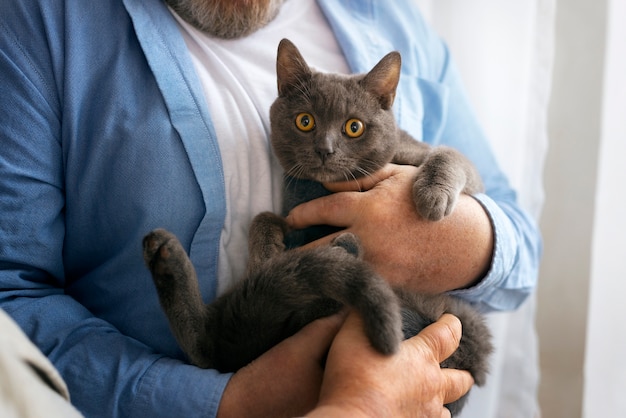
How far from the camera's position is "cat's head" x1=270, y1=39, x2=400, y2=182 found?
1186 mm

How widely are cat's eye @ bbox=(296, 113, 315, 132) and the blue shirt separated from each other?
0.18 m

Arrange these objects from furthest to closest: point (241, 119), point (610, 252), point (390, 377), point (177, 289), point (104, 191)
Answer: point (610, 252)
point (241, 119)
point (104, 191)
point (177, 289)
point (390, 377)

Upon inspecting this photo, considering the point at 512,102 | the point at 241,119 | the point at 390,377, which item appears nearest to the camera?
the point at 390,377

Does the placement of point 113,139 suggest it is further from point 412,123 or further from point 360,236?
point 412,123

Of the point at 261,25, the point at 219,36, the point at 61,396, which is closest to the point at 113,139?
the point at 219,36

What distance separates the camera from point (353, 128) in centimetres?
121

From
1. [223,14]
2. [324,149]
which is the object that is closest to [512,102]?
[324,149]

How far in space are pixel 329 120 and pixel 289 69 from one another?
0.14 m

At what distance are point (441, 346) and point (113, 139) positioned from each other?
0.73 metres

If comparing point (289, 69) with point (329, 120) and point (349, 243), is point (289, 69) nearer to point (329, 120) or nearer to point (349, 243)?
point (329, 120)

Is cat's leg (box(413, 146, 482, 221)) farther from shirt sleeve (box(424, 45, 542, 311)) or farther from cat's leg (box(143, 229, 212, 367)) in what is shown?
cat's leg (box(143, 229, 212, 367))

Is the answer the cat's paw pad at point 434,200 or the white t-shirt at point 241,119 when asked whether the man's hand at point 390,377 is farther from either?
the white t-shirt at point 241,119

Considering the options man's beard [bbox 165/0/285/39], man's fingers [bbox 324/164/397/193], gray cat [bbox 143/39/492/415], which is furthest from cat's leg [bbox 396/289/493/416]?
man's beard [bbox 165/0/285/39]

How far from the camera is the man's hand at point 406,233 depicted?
1.14 m
